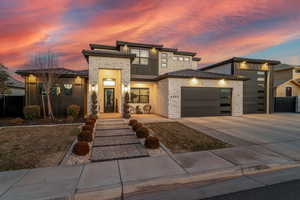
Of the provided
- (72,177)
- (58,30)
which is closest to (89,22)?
(58,30)

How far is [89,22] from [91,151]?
32.3 ft

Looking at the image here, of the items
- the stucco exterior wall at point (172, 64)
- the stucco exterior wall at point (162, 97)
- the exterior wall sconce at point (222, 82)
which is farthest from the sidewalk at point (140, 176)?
the stucco exterior wall at point (172, 64)

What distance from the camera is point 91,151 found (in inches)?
185

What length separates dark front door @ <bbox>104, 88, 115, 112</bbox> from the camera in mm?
12878

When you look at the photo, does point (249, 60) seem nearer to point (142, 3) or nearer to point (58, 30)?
point (142, 3)

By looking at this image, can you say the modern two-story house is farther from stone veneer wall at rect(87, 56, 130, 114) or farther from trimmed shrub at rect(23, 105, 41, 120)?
trimmed shrub at rect(23, 105, 41, 120)

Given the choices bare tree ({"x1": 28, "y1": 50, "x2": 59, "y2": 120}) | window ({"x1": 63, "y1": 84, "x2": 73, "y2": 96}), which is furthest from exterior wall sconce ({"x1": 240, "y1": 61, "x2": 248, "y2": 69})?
bare tree ({"x1": 28, "y1": 50, "x2": 59, "y2": 120})

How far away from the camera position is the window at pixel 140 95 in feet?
46.4

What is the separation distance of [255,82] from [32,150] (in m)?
20.3

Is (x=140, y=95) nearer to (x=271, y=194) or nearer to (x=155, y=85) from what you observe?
(x=155, y=85)

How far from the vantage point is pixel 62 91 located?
434 inches

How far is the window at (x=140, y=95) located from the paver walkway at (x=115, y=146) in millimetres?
6974

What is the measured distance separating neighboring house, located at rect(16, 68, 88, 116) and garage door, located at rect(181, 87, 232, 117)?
907 cm

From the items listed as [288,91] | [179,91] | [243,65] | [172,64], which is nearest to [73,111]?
[179,91]
